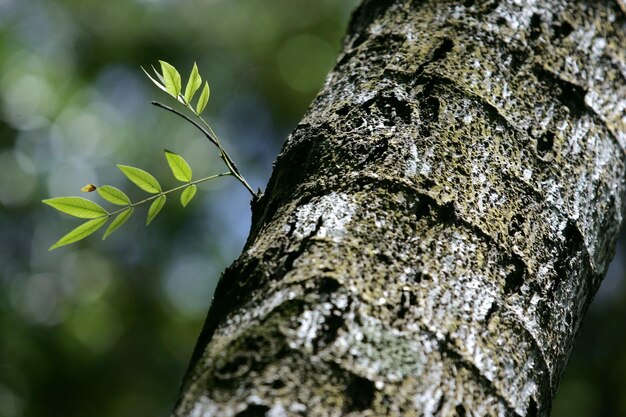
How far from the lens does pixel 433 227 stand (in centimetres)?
77

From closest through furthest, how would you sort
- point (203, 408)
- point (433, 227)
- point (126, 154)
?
point (203, 408) → point (433, 227) → point (126, 154)

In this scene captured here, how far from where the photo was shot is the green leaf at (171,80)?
116 centimetres

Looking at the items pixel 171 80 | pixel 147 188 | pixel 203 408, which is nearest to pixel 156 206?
pixel 147 188

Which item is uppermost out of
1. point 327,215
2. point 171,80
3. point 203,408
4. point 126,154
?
point 126,154

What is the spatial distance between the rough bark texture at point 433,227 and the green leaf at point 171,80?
1.00 feet

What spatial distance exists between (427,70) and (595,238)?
0.35 m

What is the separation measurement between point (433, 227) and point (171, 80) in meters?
0.63

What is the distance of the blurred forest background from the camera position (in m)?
7.17

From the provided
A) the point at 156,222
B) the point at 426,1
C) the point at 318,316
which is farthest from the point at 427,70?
the point at 156,222

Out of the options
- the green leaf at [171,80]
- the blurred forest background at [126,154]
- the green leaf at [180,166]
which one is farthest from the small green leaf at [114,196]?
the blurred forest background at [126,154]

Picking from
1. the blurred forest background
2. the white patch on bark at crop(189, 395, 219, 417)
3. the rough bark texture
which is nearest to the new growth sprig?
the rough bark texture

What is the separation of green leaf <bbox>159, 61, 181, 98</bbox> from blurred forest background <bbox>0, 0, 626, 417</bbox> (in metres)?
5.70

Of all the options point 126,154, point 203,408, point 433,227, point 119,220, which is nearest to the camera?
point 203,408

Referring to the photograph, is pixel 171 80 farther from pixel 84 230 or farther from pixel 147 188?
pixel 84 230
